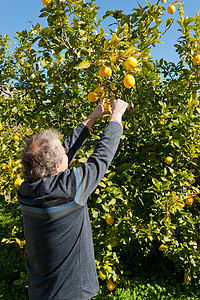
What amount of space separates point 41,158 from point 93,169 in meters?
0.24

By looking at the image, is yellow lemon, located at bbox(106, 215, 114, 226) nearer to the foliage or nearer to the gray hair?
the foliage

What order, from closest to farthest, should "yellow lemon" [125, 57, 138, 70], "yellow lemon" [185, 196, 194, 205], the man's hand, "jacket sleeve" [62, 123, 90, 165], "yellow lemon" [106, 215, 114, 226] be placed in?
the man's hand → "yellow lemon" [125, 57, 138, 70] → "jacket sleeve" [62, 123, 90, 165] → "yellow lemon" [106, 215, 114, 226] → "yellow lemon" [185, 196, 194, 205]

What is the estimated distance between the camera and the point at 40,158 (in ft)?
3.83

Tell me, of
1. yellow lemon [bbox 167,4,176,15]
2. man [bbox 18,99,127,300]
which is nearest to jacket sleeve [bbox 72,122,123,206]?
man [bbox 18,99,127,300]

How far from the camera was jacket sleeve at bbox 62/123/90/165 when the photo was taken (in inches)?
66.7

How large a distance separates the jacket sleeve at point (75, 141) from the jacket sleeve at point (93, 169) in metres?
0.51

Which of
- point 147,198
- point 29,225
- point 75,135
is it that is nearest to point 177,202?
point 147,198

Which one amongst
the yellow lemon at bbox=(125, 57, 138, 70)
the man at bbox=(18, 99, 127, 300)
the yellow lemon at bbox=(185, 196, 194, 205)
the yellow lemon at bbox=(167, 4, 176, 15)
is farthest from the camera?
the yellow lemon at bbox=(185, 196, 194, 205)

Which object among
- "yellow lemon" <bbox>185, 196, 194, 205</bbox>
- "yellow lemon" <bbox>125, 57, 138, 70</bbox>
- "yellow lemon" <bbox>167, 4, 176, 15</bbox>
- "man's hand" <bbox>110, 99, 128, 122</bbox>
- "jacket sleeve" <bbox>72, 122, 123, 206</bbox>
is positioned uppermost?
"yellow lemon" <bbox>167, 4, 176, 15</bbox>

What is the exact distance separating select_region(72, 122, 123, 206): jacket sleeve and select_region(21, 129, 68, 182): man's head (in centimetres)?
13

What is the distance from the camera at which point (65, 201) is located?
1128 millimetres

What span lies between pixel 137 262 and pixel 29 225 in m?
2.51

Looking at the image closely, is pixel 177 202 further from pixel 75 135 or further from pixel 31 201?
pixel 31 201

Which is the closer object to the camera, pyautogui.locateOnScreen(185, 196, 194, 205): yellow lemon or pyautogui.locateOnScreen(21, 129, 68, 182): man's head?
pyautogui.locateOnScreen(21, 129, 68, 182): man's head
